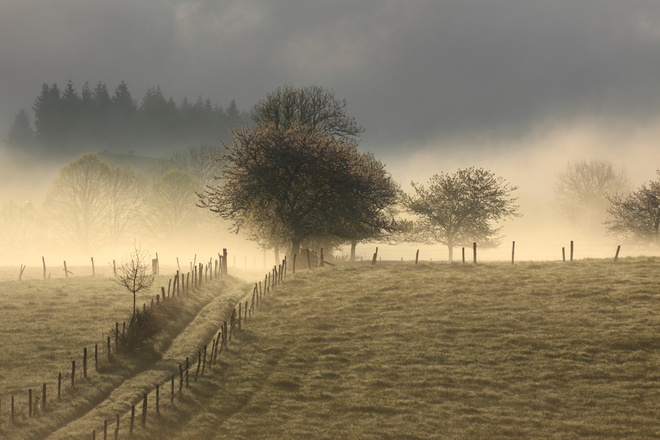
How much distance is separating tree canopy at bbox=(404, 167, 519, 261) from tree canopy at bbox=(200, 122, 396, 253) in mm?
27109

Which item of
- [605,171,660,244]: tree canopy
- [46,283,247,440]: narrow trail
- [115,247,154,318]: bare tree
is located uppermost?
[605,171,660,244]: tree canopy

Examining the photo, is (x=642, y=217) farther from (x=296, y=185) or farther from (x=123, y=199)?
(x=123, y=199)

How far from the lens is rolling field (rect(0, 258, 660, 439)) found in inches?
1101

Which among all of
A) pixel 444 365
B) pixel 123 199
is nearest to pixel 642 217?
pixel 444 365

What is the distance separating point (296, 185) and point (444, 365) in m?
35.5

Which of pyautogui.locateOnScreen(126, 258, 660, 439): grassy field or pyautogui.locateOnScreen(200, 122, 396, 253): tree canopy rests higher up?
pyautogui.locateOnScreen(200, 122, 396, 253): tree canopy

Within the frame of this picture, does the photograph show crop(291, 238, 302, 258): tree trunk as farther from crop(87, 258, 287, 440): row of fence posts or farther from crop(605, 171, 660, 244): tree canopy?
crop(605, 171, 660, 244): tree canopy

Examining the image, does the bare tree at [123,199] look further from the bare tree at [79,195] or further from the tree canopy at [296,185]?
the tree canopy at [296,185]

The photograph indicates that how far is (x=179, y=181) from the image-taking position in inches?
4715

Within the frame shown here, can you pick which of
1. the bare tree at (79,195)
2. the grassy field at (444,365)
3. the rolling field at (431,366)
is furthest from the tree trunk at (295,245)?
the bare tree at (79,195)

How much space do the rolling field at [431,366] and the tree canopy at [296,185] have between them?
17.1 m

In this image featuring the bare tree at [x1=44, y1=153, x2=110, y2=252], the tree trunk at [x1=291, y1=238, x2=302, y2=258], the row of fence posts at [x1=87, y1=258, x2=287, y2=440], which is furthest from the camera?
the bare tree at [x1=44, y1=153, x2=110, y2=252]

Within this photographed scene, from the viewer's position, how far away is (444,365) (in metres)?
34.1

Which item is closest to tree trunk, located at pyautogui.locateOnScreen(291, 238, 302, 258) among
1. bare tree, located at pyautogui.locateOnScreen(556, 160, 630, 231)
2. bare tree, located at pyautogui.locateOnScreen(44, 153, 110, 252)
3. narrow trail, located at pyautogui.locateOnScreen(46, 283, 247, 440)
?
narrow trail, located at pyautogui.locateOnScreen(46, 283, 247, 440)
